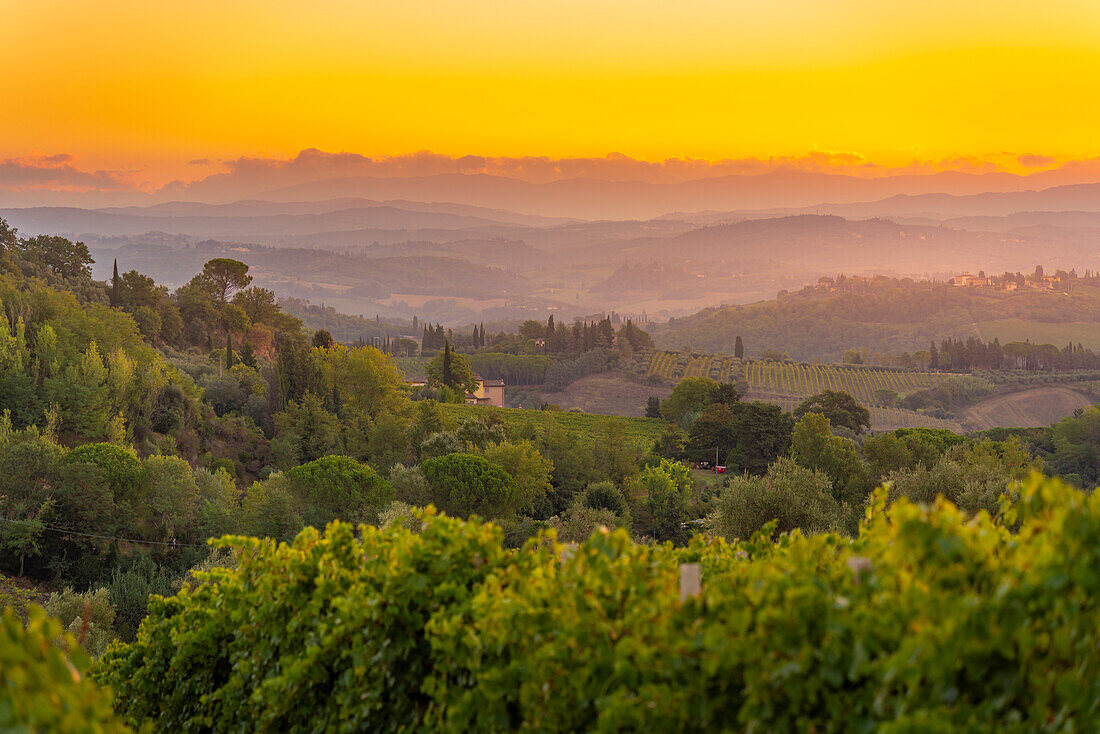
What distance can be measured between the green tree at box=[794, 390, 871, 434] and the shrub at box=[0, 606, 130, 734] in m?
68.4

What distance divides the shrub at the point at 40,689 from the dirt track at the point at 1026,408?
410 ft

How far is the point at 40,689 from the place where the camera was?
240cm

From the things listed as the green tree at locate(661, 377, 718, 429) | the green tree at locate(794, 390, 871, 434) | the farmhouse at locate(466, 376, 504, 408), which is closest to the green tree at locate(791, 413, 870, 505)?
the green tree at locate(794, 390, 871, 434)

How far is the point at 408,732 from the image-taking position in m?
4.03

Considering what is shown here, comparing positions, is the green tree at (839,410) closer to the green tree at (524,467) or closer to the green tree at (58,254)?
the green tree at (524,467)

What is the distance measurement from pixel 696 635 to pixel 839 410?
70940mm

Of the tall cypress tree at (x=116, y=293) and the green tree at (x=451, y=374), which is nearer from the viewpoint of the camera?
the tall cypress tree at (x=116, y=293)

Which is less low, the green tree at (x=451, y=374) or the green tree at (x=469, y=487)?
the green tree at (x=451, y=374)

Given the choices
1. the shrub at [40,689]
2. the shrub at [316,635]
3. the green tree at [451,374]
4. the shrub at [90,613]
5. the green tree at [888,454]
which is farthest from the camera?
the green tree at [451,374]

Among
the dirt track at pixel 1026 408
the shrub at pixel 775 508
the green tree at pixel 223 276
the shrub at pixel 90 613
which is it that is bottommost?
the dirt track at pixel 1026 408

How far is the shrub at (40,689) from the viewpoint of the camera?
88.4 inches

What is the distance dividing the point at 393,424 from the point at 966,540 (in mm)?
45692

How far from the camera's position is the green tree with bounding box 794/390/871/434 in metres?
68.1

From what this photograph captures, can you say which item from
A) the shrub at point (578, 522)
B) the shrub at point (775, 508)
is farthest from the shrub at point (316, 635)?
the shrub at point (578, 522)
